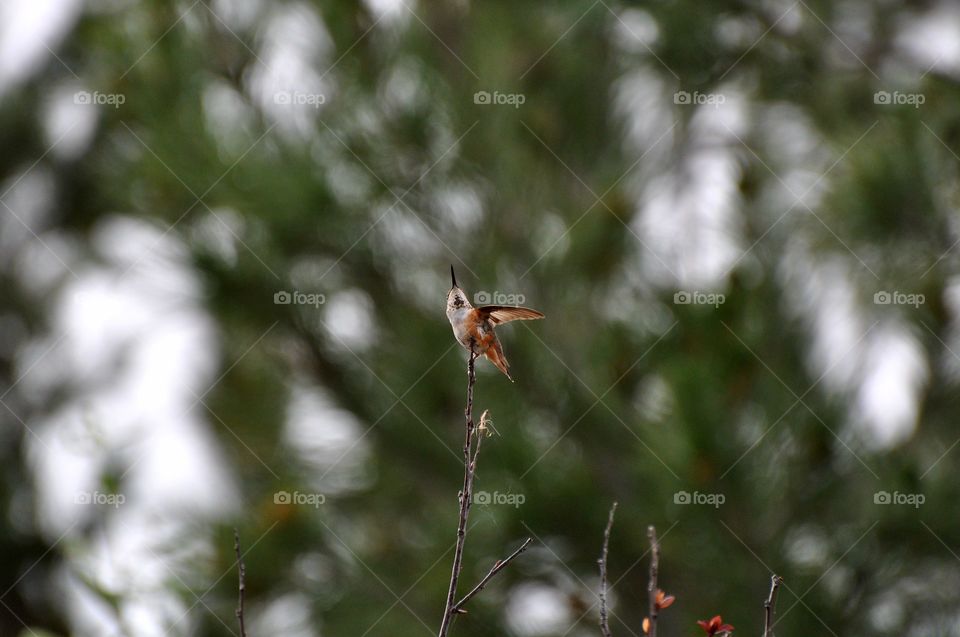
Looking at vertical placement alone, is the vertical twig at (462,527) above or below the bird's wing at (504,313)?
below

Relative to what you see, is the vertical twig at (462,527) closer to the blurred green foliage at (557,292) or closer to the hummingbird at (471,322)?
the hummingbird at (471,322)

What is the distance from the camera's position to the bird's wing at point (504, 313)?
2031 millimetres

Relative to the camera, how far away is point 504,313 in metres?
2.18

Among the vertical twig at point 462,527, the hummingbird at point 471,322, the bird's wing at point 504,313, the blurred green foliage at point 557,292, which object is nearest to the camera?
the vertical twig at point 462,527

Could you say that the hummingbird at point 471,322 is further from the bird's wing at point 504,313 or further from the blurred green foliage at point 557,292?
the blurred green foliage at point 557,292

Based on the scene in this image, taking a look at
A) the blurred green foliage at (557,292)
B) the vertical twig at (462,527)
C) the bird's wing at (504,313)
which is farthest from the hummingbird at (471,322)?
the blurred green foliage at (557,292)

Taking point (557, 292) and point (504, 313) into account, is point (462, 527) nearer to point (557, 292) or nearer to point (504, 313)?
point (504, 313)

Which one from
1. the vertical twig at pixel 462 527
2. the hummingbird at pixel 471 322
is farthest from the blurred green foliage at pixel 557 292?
the vertical twig at pixel 462 527

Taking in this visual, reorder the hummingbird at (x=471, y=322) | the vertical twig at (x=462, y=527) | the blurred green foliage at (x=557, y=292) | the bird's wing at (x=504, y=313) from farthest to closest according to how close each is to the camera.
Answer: the blurred green foliage at (x=557, y=292) → the hummingbird at (x=471, y=322) → the bird's wing at (x=504, y=313) → the vertical twig at (x=462, y=527)

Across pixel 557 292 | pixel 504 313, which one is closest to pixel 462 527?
pixel 504 313

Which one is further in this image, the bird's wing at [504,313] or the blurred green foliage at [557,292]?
the blurred green foliage at [557,292]

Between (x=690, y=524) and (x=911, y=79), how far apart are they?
7.65 ft

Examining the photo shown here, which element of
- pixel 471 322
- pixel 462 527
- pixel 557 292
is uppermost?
pixel 471 322

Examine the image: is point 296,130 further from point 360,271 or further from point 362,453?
point 362,453
